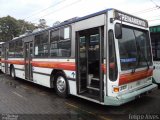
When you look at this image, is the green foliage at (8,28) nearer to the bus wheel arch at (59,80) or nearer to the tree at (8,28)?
the tree at (8,28)

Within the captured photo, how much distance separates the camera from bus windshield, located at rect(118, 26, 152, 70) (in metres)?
5.78

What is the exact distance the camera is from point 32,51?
10.1 m

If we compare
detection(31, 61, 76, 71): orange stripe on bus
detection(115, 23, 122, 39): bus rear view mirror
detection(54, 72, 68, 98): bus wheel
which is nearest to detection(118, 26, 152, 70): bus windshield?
detection(115, 23, 122, 39): bus rear view mirror

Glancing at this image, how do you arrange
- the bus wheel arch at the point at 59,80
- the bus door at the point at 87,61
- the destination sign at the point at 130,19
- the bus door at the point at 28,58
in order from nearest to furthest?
the destination sign at the point at 130,19 < the bus door at the point at 87,61 < the bus wheel arch at the point at 59,80 < the bus door at the point at 28,58

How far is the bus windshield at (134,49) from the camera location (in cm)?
578

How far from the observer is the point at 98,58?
6816mm

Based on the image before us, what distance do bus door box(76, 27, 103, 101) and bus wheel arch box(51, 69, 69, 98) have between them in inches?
31.9

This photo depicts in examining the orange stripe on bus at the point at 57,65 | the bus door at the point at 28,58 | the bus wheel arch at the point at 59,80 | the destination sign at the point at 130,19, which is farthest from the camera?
the bus door at the point at 28,58

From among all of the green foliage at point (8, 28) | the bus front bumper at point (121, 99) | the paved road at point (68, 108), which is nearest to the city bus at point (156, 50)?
the paved road at point (68, 108)

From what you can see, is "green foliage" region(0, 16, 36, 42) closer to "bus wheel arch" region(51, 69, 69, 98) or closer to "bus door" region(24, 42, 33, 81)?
"bus door" region(24, 42, 33, 81)

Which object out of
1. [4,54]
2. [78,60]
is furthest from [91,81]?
[4,54]

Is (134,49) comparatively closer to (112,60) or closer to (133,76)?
(133,76)

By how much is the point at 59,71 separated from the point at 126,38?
10.5ft

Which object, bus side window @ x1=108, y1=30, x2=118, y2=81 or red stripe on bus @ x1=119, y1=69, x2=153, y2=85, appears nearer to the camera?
bus side window @ x1=108, y1=30, x2=118, y2=81
